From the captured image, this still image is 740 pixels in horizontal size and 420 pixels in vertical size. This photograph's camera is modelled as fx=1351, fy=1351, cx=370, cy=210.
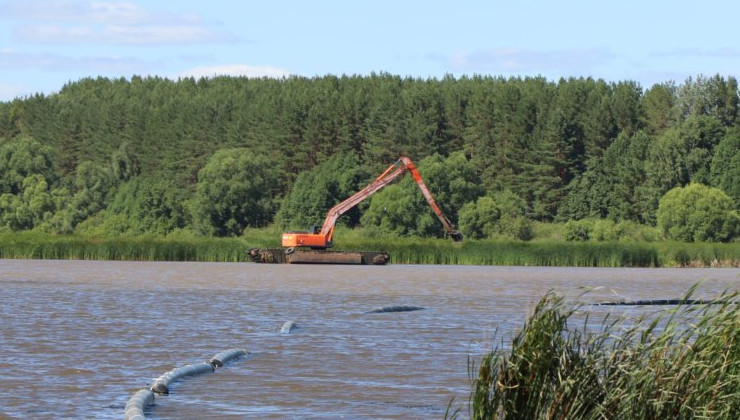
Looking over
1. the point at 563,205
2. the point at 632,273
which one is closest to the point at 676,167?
the point at 563,205

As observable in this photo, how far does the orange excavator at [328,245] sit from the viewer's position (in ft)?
297

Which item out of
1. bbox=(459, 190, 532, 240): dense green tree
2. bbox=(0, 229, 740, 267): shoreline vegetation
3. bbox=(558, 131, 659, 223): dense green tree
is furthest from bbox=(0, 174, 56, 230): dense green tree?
bbox=(0, 229, 740, 267): shoreline vegetation

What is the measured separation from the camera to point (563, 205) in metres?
143

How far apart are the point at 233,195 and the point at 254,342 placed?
372ft

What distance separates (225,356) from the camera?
25.4 m

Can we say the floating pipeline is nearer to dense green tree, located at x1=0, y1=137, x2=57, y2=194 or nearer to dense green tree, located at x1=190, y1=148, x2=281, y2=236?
dense green tree, located at x1=190, y1=148, x2=281, y2=236

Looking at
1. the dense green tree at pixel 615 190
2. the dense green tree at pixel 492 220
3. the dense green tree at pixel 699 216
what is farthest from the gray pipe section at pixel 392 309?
the dense green tree at pixel 615 190

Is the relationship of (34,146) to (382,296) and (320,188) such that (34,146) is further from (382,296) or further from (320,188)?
(382,296)

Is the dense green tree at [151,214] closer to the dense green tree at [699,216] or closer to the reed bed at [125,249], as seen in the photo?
the reed bed at [125,249]

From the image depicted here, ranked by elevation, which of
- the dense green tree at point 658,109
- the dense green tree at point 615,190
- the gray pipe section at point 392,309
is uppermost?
the dense green tree at point 658,109

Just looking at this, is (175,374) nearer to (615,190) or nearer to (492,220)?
(492,220)

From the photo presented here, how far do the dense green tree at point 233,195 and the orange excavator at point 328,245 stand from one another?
4981cm

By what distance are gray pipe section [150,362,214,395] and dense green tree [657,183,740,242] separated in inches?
4172

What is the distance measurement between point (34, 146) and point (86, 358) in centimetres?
14685
